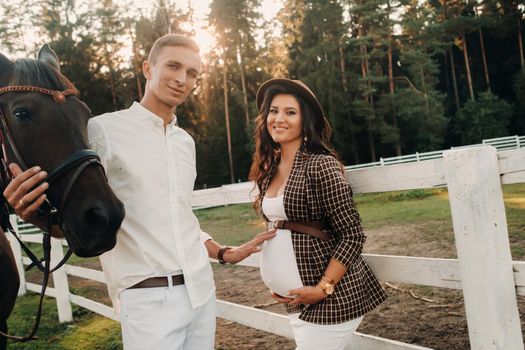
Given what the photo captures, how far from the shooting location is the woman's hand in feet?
5.97

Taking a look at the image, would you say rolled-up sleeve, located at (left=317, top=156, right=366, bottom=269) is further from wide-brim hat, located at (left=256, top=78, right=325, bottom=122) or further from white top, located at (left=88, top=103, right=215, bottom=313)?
white top, located at (left=88, top=103, right=215, bottom=313)

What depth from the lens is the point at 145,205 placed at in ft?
6.00

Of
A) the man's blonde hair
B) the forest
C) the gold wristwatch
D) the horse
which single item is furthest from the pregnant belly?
the forest

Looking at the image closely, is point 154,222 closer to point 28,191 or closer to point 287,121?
point 28,191

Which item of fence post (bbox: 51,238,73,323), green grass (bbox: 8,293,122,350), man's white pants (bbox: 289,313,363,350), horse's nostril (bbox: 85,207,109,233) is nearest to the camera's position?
horse's nostril (bbox: 85,207,109,233)

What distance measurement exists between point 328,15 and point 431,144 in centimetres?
1148

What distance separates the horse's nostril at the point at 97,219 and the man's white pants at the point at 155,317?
0.36 m

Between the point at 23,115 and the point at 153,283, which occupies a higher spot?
the point at 23,115

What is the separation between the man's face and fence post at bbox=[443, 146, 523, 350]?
1255mm

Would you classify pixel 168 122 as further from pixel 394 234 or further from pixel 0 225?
pixel 394 234

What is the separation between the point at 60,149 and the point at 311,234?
3.65ft

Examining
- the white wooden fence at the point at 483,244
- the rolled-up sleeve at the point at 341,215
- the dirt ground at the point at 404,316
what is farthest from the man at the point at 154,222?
the dirt ground at the point at 404,316

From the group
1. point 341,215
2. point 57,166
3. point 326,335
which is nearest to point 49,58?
point 57,166

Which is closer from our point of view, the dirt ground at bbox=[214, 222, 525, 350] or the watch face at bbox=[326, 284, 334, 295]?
the watch face at bbox=[326, 284, 334, 295]
